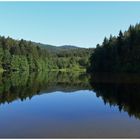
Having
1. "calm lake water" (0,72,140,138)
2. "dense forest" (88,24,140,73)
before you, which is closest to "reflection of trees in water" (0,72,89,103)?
"calm lake water" (0,72,140,138)

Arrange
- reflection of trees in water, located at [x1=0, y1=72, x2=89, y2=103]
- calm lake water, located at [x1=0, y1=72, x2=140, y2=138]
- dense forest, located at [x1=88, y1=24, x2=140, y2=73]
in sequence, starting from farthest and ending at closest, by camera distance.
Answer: dense forest, located at [x1=88, y1=24, x2=140, y2=73]
reflection of trees in water, located at [x1=0, y1=72, x2=89, y2=103]
calm lake water, located at [x1=0, y1=72, x2=140, y2=138]

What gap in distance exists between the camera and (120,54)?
352ft

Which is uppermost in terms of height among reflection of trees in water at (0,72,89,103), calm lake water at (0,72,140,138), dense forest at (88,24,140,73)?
dense forest at (88,24,140,73)

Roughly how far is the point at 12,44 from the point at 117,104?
426ft

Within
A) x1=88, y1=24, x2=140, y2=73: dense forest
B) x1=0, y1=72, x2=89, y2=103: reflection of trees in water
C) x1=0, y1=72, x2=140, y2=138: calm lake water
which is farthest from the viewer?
x1=88, y1=24, x2=140, y2=73: dense forest

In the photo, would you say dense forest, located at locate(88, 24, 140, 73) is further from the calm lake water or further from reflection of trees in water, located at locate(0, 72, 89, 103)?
the calm lake water

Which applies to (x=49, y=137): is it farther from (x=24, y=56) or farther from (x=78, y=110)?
(x=24, y=56)

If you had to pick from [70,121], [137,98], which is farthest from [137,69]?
[70,121]

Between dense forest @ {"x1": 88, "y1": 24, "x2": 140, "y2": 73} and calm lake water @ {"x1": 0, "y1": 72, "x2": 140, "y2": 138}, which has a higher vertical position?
dense forest @ {"x1": 88, "y1": 24, "x2": 140, "y2": 73}

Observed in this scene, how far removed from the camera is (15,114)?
26.4 metres

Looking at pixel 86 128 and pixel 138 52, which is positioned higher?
pixel 138 52

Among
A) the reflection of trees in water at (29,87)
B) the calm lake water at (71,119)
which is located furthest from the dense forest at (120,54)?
the calm lake water at (71,119)

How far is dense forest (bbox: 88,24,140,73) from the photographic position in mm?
95150

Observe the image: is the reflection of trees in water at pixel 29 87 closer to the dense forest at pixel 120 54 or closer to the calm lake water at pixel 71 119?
the calm lake water at pixel 71 119
